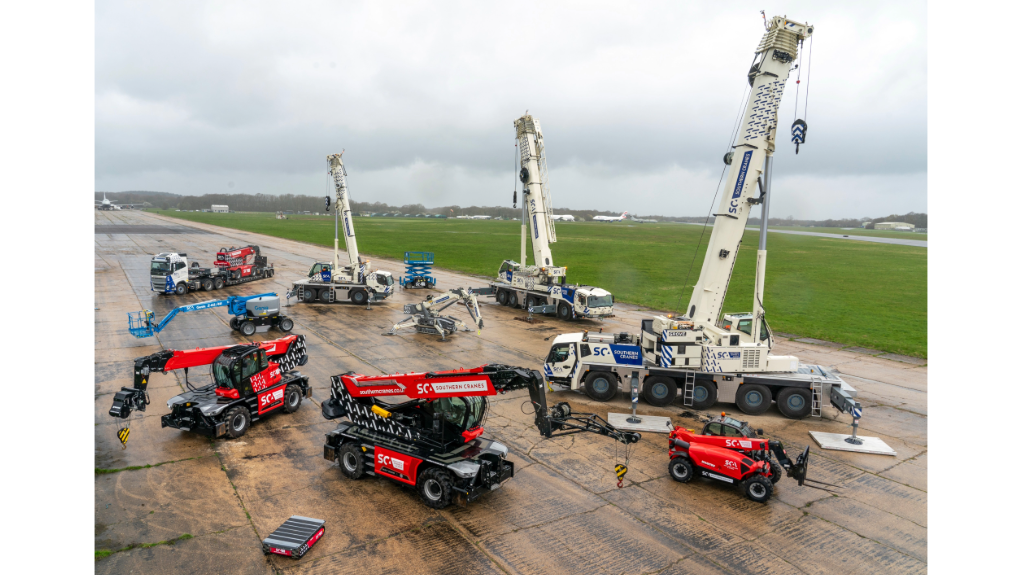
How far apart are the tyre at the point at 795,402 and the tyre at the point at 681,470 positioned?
6813 millimetres

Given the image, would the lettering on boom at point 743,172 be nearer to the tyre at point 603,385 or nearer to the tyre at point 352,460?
the tyre at point 603,385

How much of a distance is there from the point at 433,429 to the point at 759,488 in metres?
7.95

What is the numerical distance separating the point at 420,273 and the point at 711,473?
39.2 m

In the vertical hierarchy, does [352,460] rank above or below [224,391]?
below

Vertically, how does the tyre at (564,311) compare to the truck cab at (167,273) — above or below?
below

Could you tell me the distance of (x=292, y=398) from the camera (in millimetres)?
18609

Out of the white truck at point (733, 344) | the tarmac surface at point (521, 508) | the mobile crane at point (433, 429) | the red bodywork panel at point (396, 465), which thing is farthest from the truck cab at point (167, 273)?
the red bodywork panel at point (396, 465)

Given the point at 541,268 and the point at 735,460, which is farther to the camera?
the point at 541,268

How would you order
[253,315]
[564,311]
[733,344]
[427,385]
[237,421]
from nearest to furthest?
[427,385], [237,421], [733,344], [253,315], [564,311]

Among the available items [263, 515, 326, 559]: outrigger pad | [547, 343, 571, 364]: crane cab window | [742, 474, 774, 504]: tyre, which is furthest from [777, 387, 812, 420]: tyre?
[263, 515, 326, 559]: outrigger pad

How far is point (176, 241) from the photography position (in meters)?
90.5

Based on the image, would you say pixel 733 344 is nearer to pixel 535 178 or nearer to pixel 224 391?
pixel 224 391

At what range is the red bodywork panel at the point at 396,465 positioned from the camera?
42.3 feet

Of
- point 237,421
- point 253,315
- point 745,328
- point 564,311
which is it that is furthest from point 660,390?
point 253,315
